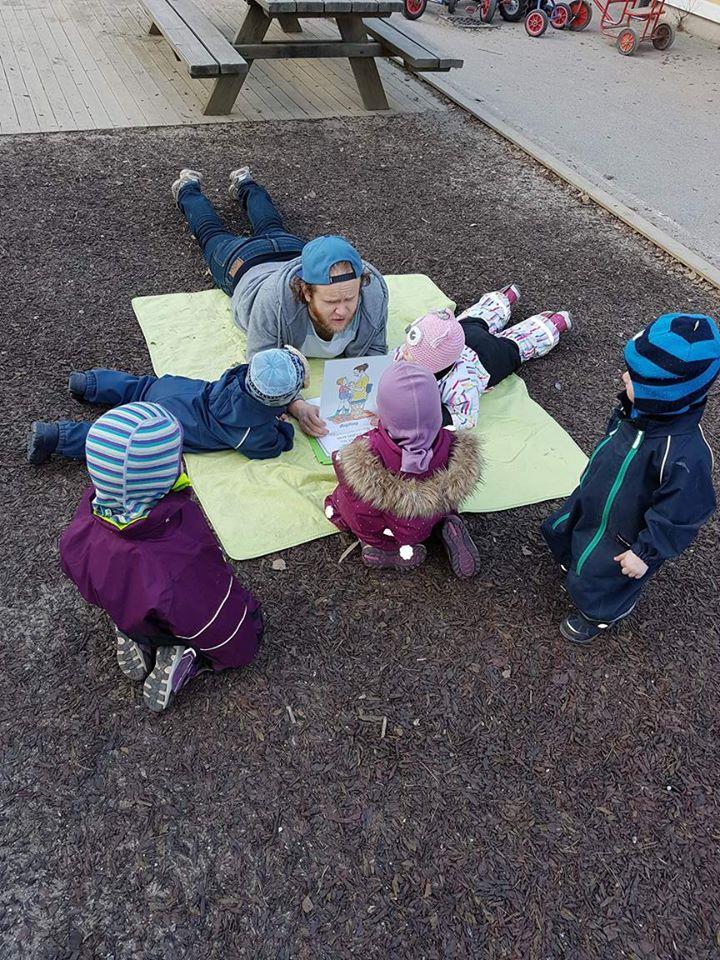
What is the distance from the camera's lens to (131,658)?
8.38 feet

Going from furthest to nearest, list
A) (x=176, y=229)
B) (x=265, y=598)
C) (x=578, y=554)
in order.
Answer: (x=176, y=229) < (x=265, y=598) < (x=578, y=554)

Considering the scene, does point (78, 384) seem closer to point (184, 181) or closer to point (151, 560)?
point (151, 560)

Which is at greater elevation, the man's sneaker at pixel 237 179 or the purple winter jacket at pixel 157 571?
the purple winter jacket at pixel 157 571

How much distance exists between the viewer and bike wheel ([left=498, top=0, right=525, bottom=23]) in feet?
33.7

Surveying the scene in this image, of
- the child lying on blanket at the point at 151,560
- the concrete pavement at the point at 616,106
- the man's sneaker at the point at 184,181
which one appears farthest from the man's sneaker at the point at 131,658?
the concrete pavement at the point at 616,106

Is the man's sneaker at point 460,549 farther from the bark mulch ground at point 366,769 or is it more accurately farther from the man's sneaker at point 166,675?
the man's sneaker at point 166,675

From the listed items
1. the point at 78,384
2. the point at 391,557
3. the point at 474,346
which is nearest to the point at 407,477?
the point at 391,557

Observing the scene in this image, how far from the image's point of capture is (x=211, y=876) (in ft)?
7.19

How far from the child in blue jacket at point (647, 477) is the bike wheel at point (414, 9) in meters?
9.52

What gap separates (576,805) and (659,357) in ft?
4.82

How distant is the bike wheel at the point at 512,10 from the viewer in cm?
1028

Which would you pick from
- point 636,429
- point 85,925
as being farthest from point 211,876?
point 636,429

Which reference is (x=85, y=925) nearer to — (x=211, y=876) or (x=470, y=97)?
(x=211, y=876)

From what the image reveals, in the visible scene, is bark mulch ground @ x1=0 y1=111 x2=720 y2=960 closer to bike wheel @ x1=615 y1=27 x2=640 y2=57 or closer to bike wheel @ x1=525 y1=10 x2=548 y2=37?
bike wheel @ x1=615 y1=27 x2=640 y2=57
